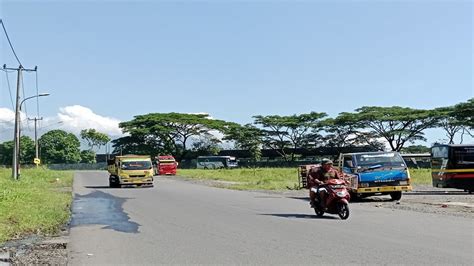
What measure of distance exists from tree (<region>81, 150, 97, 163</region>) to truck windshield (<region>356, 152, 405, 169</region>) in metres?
117

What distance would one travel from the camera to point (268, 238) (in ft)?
35.8

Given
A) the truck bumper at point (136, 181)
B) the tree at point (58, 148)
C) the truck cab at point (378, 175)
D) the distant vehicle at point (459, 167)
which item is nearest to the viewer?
the truck cab at point (378, 175)

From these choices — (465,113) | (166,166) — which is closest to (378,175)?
(166,166)

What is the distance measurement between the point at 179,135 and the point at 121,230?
82314 mm

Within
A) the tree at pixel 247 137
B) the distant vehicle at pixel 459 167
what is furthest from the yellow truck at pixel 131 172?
the tree at pixel 247 137

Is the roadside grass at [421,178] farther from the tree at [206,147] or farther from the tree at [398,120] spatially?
the tree at [206,147]

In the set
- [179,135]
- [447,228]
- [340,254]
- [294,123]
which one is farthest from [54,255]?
[179,135]

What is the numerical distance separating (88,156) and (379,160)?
119 metres

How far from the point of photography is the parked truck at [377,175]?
20109 millimetres

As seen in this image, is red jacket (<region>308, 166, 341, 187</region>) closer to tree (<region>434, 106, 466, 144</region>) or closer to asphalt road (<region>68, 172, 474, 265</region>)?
asphalt road (<region>68, 172, 474, 265</region>)

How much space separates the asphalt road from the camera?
28.9 ft

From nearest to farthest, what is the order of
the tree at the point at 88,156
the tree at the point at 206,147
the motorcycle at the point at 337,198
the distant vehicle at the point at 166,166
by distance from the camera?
the motorcycle at the point at 337,198 < the distant vehicle at the point at 166,166 < the tree at the point at 206,147 < the tree at the point at 88,156

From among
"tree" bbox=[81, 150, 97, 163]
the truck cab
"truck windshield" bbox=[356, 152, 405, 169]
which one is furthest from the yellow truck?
"tree" bbox=[81, 150, 97, 163]

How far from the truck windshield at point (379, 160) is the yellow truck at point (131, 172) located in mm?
18498
